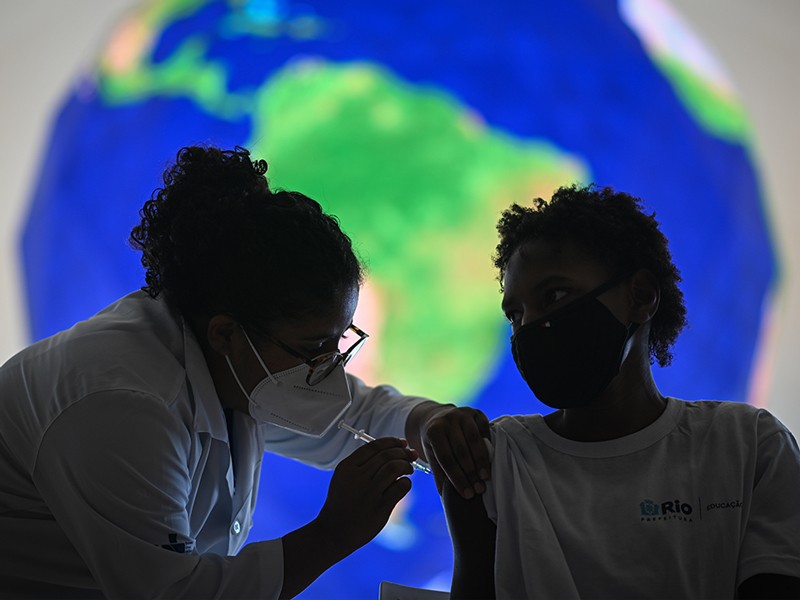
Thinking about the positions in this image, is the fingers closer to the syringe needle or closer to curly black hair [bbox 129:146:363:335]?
the syringe needle

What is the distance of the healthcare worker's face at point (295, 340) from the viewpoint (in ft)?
4.61

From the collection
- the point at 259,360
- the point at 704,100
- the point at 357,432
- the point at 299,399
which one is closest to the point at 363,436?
the point at 357,432

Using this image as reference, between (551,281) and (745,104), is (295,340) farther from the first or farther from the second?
(745,104)

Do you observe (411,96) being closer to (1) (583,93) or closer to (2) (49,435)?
(1) (583,93)

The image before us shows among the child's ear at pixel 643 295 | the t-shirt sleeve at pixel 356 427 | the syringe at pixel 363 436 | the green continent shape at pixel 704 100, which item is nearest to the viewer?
the child's ear at pixel 643 295

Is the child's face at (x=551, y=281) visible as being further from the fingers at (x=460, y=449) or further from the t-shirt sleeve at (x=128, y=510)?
the t-shirt sleeve at (x=128, y=510)

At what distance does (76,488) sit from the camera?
3.86 feet

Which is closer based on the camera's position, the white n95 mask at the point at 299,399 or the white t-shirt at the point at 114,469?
the white t-shirt at the point at 114,469

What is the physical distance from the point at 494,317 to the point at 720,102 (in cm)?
93

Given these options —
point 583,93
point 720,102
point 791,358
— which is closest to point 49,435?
point 583,93

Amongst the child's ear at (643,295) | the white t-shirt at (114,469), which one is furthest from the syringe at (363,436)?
the child's ear at (643,295)

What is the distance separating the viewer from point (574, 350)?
4.27ft

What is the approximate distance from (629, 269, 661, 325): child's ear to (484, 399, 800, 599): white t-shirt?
0.16m

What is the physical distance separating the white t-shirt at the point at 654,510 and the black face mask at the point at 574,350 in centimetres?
9
